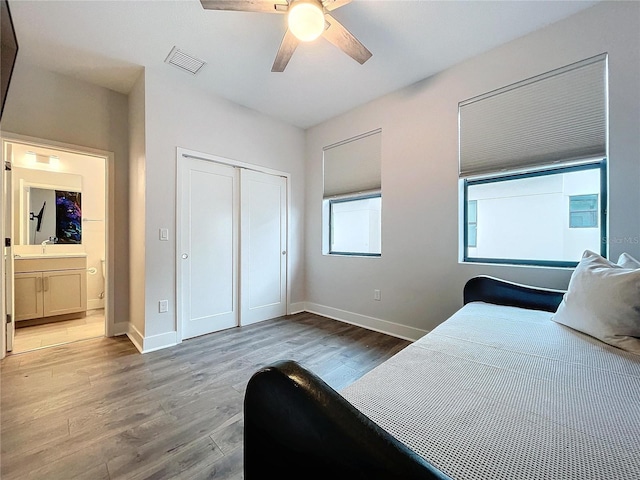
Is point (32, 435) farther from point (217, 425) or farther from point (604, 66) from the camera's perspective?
point (604, 66)

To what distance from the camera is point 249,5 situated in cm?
157

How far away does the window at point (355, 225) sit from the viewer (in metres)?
3.25

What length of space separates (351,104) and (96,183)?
3999 millimetres

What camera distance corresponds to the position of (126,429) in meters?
1.44

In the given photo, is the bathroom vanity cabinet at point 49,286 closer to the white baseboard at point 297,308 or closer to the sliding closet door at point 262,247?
the sliding closet door at point 262,247

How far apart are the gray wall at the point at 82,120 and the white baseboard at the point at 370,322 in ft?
7.80

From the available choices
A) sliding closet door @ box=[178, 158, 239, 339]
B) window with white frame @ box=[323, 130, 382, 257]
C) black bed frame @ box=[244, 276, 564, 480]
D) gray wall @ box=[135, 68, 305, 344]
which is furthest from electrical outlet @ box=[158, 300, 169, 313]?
black bed frame @ box=[244, 276, 564, 480]

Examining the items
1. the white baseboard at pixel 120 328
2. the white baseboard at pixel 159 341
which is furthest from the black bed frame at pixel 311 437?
the white baseboard at pixel 120 328

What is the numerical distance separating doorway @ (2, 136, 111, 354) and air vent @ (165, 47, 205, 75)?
132 centimetres

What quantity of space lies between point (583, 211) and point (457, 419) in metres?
2.21

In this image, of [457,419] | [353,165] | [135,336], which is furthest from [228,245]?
[457,419]

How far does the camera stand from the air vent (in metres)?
2.29

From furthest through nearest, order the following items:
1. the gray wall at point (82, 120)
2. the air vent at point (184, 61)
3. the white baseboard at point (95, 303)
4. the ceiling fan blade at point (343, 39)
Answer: the white baseboard at point (95, 303), the gray wall at point (82, 120), the air vent at point (184, 61), the ceiling fan blade at point (343, 39)

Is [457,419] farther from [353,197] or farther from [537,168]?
[353,197]
